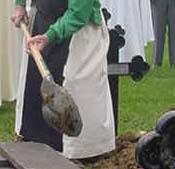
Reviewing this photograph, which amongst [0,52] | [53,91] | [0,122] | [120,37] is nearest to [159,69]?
[0,52]

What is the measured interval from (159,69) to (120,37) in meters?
4.75

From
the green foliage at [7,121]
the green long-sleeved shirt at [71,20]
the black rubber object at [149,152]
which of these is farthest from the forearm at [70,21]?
the green foliage at [7,121]

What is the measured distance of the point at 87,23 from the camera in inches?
180

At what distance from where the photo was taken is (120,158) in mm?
5203

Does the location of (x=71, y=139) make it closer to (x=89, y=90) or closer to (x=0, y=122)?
(x=89, y=90)

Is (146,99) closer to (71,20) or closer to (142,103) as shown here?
(142,103)

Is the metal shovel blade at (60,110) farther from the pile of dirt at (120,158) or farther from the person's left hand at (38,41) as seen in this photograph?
the pile of dirt at (120,158)

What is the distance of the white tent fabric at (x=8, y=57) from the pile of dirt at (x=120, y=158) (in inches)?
87.1

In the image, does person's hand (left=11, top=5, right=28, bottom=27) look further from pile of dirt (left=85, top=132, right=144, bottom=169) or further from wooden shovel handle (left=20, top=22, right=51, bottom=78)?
pile of dirt (left=85, top=132, right=144, bottom=169)

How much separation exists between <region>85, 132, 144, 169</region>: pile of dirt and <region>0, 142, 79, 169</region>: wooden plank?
195 cm

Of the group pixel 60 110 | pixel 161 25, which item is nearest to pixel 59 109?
pixel 60 110

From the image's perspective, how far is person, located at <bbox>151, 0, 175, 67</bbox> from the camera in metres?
10.4

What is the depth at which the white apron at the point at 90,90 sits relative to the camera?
15.5ft

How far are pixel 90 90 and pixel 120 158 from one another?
1.91ft
